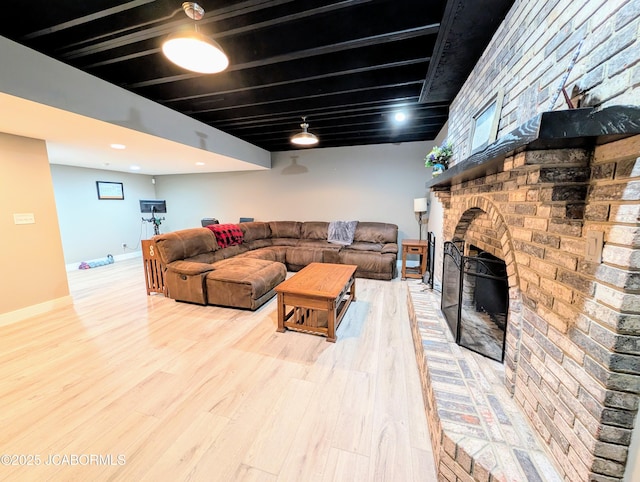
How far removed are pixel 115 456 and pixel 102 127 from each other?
9.42 feet

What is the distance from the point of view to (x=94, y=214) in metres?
5.54

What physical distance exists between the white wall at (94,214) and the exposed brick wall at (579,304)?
7.18 m

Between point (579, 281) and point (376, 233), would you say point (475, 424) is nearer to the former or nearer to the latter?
point (579, 281)

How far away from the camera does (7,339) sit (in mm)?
2498

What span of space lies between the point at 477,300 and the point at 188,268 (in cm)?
331

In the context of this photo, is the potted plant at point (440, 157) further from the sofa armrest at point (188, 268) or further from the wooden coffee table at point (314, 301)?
the sofa armrest at point (188, 268)

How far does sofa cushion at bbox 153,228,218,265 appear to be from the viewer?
3371 mm

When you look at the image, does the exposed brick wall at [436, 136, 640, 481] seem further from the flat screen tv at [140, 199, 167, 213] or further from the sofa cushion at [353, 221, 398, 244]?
the flat screen tv at [140, 199, 167, 213]

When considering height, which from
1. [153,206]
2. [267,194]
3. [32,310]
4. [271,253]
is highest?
[267,194]

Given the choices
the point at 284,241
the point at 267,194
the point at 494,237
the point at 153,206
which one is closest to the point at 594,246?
the point at 494,237

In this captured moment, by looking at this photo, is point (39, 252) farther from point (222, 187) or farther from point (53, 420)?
point (222, 187)

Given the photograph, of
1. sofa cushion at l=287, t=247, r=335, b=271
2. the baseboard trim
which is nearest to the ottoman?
sofa cushion at l=287, t=247, r=335, b=271

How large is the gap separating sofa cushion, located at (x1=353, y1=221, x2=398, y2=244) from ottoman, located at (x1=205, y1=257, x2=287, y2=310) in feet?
7.40

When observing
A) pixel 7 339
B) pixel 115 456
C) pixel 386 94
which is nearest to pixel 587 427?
pixel 115 456
